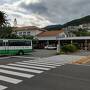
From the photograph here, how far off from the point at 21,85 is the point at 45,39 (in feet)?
177

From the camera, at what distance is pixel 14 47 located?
31.2 metres

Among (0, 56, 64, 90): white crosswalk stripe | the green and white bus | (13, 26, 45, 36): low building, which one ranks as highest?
(13, 26, 45, 36): low building

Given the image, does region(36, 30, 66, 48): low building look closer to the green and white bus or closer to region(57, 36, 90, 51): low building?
region(57, 36, 90, 51): low building

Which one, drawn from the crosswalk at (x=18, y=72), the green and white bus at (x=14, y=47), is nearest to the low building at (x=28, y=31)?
the green and white bus at (x=14, y=47)

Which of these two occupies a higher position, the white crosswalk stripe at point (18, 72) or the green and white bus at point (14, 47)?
the green and white bus at point (14, 47)

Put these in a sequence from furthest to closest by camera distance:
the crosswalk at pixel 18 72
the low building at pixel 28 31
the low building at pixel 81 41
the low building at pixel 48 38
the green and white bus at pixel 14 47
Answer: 1. the low building at pixel 28 31
2. the low building at pixel 48 38
3. the low building at pixel 81 41
4. the green and white bus at pixel 14 47
5. the crosswalk at pixel 18 72

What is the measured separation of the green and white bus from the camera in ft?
98.9

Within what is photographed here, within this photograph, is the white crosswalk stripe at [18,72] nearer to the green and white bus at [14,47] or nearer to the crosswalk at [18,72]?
the crosswalk at [18,72]

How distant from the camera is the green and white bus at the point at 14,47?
98.9 feet

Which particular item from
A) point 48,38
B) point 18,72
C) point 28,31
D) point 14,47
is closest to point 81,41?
point 48,38

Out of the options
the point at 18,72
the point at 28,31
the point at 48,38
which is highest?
the point at 28,31

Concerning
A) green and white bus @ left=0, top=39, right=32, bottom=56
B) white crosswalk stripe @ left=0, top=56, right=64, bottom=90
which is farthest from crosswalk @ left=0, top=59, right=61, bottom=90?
green and white bus @ left=0, top=39, right=32, bottom=56

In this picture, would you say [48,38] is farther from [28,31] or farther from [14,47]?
[14,47]

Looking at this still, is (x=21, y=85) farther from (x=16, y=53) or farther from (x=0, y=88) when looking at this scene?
(x=16, y=53)
